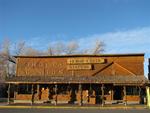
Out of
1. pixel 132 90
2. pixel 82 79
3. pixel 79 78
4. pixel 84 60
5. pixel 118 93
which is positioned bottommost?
pixel 118 93

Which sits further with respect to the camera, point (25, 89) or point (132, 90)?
point (25, 89)

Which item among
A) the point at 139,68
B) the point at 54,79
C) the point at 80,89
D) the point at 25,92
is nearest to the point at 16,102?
the point at 25,92

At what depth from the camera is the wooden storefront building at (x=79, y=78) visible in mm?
42094

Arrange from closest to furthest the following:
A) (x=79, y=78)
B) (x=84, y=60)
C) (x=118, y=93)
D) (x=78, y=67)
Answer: (x=79, y=78) < (x=118, y=93) < (x=84, y=60) < (x=78, y=67)

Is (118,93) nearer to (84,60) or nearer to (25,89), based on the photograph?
(84,60)

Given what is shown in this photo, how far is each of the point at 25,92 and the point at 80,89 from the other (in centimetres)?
824

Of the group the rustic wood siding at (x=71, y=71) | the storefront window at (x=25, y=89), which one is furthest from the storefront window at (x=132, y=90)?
the storefront window at (x=25, y=89)

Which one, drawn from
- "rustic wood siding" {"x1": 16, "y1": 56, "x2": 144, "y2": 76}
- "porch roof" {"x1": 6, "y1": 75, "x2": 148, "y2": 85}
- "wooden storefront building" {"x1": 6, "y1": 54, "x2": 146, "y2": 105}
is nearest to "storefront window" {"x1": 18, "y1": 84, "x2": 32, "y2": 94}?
"wooden storefront building" {"x1": 6, "y1": 54, "x2": 146, "y2": 105}

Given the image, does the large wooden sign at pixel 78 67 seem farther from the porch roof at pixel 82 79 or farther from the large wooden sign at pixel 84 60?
the porch roof at pixel 82 79

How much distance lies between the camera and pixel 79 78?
139 ft

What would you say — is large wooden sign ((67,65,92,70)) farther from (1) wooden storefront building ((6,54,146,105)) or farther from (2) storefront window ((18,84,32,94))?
(2) storefront window ((18,84,32,94))

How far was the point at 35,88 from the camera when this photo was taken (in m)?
43.9

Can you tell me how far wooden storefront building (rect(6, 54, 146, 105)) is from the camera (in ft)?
138

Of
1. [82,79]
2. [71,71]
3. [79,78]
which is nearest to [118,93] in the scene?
[82,79]
